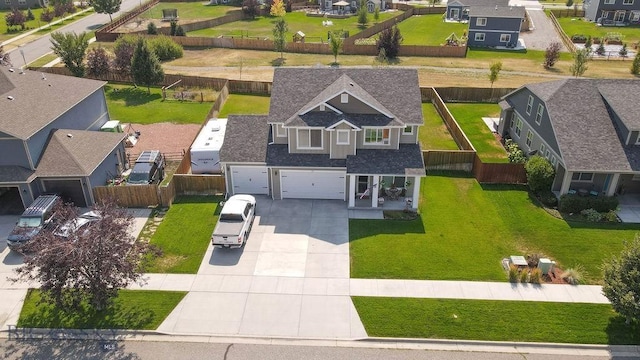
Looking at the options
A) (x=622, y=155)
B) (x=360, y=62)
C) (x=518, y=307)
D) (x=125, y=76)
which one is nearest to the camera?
(x=518, y=307)

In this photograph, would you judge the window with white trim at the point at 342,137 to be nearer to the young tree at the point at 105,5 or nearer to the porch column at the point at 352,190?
the porch column at the point at 352,190

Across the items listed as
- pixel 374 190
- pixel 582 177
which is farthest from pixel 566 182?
pixel 374 190

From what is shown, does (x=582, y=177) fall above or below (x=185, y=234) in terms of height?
above

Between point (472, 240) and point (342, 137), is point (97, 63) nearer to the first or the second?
point (342, 137)

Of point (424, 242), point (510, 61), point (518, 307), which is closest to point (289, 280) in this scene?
point (424, 242)

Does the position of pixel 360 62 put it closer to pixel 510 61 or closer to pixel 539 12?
pixel 510 61
